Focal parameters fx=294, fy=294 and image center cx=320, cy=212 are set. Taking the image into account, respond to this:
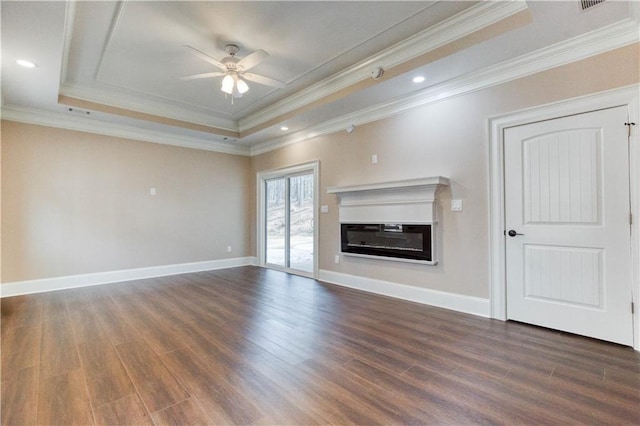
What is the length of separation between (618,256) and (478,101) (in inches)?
77.6

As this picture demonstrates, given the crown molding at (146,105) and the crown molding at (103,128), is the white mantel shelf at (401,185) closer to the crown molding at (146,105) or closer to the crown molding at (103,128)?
the crown molding at (146,105)

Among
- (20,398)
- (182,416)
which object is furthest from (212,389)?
(20,398)

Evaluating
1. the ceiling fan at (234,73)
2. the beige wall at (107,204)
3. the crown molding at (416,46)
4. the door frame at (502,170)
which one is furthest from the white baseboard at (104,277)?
the door frame at (502,170)

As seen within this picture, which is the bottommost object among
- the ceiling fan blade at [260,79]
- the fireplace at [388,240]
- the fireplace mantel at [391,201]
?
the fireplace at [388,240]

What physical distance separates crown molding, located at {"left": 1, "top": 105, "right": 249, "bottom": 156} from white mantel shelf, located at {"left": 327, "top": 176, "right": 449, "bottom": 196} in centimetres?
315

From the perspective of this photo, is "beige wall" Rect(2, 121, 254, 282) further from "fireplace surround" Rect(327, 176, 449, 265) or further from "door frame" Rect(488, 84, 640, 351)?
"door frame" Rect(488, 84, 640, 351)

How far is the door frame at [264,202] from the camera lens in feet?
17.0

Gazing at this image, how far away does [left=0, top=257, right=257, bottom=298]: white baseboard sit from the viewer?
4.30 meters

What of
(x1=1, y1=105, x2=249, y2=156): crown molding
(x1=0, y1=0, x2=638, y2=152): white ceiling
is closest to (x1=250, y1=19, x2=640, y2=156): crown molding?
(x1=0, y1=0, x2=638, y2=152): white ceiling

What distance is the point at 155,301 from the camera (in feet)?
12.7

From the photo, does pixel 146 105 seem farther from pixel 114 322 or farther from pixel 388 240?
pixel 388 240

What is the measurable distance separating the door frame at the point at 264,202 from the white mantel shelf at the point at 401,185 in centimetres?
63

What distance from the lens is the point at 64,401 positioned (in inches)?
69.8

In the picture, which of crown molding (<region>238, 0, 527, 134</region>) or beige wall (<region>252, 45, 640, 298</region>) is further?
beige wall (<region>252, 45, 640, 298</region>)
